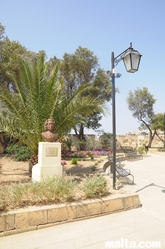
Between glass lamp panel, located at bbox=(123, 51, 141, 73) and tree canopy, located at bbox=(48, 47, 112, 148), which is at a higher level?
tree canopy, located at bbox=(48, 47, 112, 148)

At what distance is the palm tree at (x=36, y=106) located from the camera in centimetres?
639

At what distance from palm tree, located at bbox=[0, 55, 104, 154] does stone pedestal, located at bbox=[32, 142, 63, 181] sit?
1.27m

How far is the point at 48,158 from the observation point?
5289 mm

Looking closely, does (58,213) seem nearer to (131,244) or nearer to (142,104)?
(131,244)

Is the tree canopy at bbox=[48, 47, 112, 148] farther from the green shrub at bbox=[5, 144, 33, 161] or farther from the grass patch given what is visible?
the grass patch

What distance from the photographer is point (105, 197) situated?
153 inches

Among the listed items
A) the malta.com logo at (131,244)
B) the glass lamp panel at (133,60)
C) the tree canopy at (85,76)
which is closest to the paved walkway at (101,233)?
the malta.com logo at (131,244)

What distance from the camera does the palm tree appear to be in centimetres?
639

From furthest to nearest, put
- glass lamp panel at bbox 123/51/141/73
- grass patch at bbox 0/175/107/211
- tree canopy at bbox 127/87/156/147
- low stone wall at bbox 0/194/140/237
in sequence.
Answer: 1. tree canopy at bbox 127/87/156/147
2. glass lamp panel at bbox 123/51/141/73
3. grass patch at bbox 0/175/107/211
4. low stone wall at bbox 0/194/140/237

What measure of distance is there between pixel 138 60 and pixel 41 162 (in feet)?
12.8

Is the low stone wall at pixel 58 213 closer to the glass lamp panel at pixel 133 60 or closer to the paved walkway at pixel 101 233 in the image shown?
the paved walkway at pixel 101 233

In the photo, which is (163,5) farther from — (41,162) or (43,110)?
(41,162)

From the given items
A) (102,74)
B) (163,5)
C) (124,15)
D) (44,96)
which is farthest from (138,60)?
(102,74)

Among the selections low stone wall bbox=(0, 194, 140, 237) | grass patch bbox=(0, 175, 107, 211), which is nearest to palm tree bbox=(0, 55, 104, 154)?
grass patch bbox=(0, 175, 107, 211)
